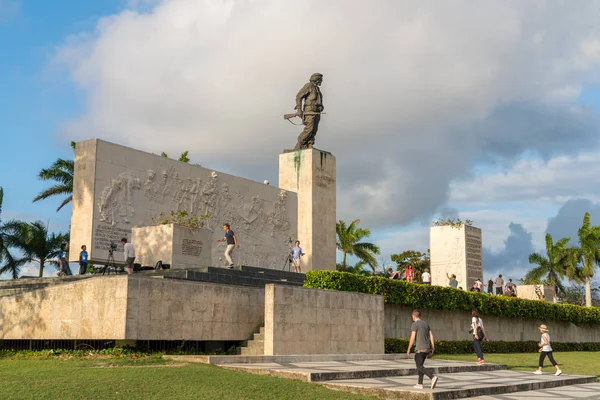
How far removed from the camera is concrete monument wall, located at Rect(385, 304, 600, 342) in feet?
66.3

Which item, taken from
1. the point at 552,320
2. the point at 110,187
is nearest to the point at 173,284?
the point at 110,187

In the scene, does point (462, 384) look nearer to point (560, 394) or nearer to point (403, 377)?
point (403, 377)

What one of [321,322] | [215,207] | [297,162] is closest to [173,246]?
[321,322]

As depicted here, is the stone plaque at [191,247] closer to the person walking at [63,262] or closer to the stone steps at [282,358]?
the person walking at [63,262]

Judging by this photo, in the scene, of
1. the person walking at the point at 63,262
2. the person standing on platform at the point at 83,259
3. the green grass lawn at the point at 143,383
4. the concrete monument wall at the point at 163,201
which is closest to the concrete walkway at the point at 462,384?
the green grass lawn at the point at 143,383

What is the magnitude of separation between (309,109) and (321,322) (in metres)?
14.7

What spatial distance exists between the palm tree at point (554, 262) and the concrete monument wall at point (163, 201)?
21489 millimetres

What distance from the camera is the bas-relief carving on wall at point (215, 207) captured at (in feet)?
68.3

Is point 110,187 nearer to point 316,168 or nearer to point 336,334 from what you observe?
point 336,334

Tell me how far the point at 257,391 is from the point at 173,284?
477cm

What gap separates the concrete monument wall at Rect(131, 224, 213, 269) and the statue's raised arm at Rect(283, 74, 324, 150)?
423 inches

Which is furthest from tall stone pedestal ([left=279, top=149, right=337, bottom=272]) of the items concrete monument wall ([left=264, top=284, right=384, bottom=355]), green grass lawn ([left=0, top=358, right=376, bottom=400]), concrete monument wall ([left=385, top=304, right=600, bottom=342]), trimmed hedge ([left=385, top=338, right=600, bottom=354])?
green grass lawn ([left=0, top=358, right=376, bottom=400])

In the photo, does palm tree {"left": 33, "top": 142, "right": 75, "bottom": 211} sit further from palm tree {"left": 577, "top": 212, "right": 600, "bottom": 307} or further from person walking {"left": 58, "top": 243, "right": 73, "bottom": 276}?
palm tree {"left": 577, "top": 212, "right": 600, "bottom": 307}

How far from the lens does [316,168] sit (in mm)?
28578
